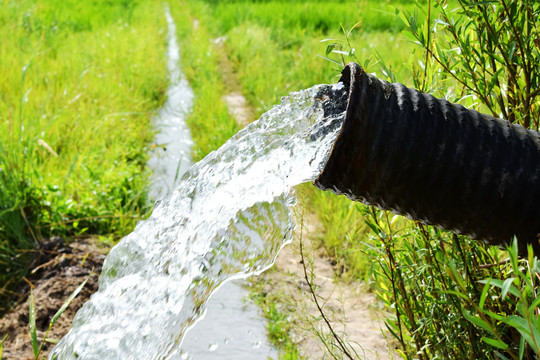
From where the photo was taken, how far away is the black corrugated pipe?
98 centimetres

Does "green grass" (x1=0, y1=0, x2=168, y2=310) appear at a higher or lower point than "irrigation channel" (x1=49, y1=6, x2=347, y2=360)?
lower

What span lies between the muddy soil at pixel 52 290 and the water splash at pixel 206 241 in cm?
32

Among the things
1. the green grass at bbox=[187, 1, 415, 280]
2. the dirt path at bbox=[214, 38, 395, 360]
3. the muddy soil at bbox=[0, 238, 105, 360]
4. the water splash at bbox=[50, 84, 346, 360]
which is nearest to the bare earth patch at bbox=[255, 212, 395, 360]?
the dirt path at bbox=[214, 38, 395, 360]

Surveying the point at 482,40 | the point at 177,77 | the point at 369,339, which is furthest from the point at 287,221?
the point at 177,77

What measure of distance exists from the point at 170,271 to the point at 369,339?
866mm

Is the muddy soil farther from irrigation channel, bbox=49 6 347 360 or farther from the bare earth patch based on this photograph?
the bare earth patch

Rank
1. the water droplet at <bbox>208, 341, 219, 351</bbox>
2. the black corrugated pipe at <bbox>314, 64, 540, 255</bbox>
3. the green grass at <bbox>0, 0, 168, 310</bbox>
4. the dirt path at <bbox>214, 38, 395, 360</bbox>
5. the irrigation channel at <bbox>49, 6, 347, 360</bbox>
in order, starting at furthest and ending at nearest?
the green grass at <bbox>0, 0, 168, 310</bbox>
the water droplet at <bbox>208, 341, 219, 351</bbox>
the dirt path at <bbox>214, 38, 395, 360</bbox>
the irrigation channel at <bbox>49, 6, 347, 360</bbox>
the black corrugated pipe at <bbox>314, 64, 540, 255</bbox>

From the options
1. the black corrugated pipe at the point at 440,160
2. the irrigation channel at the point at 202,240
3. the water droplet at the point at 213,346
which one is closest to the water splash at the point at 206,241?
the irrigation channel at the point at 202,240

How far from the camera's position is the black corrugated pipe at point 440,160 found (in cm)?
98

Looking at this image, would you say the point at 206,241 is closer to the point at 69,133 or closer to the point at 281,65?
the point at 69,133

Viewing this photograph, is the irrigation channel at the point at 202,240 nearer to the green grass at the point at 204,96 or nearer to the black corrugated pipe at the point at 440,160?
the black corrugated pipe at the point at 440,160

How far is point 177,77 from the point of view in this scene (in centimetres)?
679

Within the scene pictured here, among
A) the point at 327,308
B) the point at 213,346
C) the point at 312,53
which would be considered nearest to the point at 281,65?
the point at 312,53

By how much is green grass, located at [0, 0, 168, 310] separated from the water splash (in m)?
0.80
